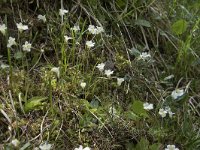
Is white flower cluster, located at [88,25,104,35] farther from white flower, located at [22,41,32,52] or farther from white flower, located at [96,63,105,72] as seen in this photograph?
white flower, located at [22,41,32,52]

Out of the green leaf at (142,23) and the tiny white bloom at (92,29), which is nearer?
the tiny white bloom at (92,29)

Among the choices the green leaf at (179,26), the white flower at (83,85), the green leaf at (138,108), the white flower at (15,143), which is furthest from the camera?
the green leaf at (179,26)

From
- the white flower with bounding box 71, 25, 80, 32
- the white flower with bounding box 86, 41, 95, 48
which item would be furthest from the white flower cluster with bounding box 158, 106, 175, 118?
the white flower with bounding box 71, 25, 80, 32

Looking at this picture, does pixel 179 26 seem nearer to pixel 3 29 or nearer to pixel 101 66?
pixel 101 66

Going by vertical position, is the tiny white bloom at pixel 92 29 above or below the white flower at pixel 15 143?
above

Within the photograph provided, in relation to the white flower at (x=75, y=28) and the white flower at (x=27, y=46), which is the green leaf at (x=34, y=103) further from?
the white flower at (x=75, y=28)

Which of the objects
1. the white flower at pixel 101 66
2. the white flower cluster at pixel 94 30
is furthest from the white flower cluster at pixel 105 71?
the white flower cluster at pixel 94 30

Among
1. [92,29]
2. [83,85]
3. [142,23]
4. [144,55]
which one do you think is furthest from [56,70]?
[142,23]
